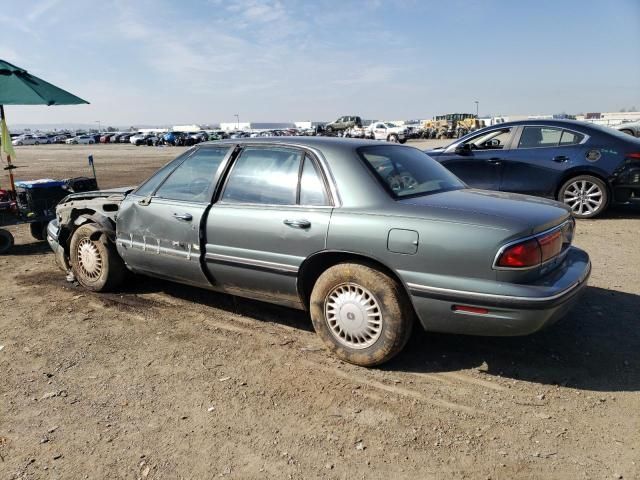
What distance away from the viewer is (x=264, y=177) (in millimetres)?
3803

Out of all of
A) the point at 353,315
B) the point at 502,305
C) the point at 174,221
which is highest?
the point at 174,221

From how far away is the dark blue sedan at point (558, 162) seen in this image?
7.54 m

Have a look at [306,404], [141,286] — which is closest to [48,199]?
[141,286]

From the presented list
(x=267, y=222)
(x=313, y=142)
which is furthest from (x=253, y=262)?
(x=313, y=142)

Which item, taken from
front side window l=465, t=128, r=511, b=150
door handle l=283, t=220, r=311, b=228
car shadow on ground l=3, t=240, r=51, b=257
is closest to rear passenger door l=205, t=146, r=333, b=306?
door handle l=283, t=220, r=311, b=228

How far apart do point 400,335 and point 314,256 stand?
31.1 inches

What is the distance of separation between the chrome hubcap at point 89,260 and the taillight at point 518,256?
150 inches

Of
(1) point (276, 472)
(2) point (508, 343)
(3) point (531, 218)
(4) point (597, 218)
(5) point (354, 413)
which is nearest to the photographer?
(1) point (276, 472)

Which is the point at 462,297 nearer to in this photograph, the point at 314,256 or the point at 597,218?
the point at 314,256

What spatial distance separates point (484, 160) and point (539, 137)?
0.93m

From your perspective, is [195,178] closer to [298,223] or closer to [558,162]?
[298,223]

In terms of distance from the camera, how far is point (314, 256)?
3424 mm

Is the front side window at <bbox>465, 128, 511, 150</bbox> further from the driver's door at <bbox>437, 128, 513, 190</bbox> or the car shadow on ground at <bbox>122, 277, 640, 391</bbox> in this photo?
the car shadow on ground at <bbox>122, 277, 640, 391</bbox>

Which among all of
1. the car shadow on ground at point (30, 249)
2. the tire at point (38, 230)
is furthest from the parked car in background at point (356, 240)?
the tire at point (38, 230)
